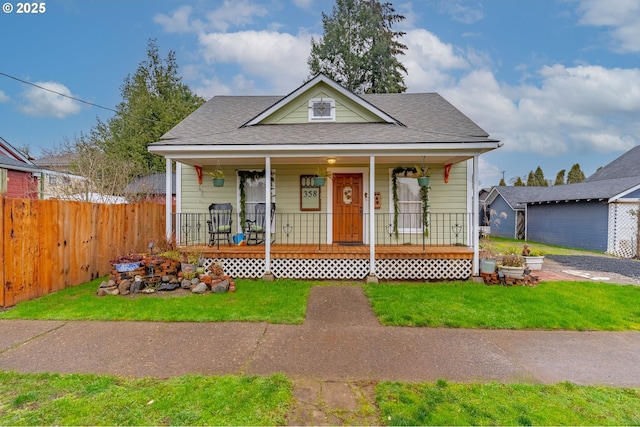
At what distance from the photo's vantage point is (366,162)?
839cm

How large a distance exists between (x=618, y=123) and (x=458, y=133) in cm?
2605

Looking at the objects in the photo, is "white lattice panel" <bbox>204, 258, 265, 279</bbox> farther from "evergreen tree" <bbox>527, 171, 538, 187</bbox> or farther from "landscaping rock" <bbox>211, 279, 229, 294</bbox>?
"evergreen tree" <bbox>527, 171, 538, 187</bbox>

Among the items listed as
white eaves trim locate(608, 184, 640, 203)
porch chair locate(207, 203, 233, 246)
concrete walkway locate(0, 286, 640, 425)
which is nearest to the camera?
concrete walkway locate(0, 286, 640, 425)

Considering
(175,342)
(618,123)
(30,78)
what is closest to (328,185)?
(175,342)

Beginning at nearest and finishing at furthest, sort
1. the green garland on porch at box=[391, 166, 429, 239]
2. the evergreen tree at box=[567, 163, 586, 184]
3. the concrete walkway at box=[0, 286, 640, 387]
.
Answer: the concrete walkway at box=[0, 286, 640, 387] → the green garland on porch at box=[391, 166, 429, 239] → the evergreen tree at box=[567, 163, 586, 184]

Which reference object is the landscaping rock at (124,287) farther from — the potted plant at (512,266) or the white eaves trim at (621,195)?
the white eaves trim at (621,195)

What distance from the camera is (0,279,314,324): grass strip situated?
4.64m

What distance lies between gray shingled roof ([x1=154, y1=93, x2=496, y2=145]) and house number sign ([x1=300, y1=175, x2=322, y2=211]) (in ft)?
5.03

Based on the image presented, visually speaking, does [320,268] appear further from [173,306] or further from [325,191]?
[173,306]

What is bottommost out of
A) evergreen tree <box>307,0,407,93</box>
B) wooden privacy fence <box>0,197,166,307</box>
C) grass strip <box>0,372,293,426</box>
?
grass strip <box>0,372,293,426</box>

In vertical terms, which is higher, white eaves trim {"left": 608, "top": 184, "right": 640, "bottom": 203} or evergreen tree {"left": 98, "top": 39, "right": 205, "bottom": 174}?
evergreen tree {"left": 98, "top": 39, "right": 205, "bottom": 174}

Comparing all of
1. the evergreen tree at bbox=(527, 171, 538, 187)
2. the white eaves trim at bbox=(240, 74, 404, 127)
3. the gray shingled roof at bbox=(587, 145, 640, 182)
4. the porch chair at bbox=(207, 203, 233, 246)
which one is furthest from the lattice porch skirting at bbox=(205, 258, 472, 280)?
the evergreen tree at bbox=(527, 171, 538, 187)

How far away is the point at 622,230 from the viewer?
43.2 feet

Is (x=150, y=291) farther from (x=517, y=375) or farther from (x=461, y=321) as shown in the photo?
(x=517, y=375)
